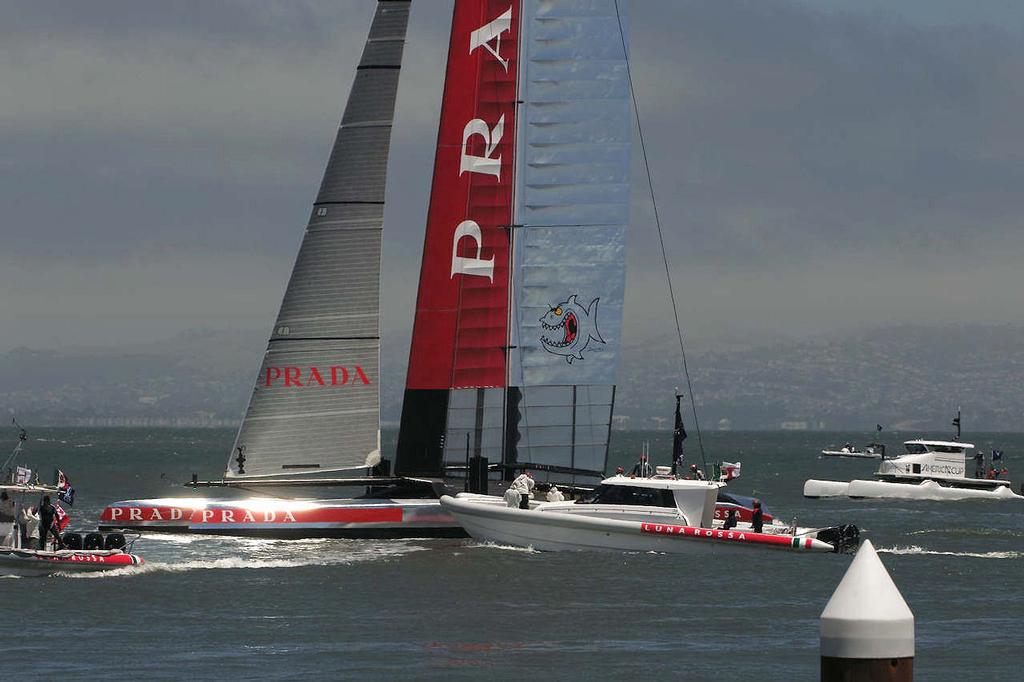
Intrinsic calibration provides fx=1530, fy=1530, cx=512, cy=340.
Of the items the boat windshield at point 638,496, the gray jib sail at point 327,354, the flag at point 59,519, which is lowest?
the flag at point 59,519

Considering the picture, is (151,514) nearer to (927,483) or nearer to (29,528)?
(29,528)

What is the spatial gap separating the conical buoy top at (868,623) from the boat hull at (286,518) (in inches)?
1218

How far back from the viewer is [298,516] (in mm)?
37625

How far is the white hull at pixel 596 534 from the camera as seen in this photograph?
35250 millimetres

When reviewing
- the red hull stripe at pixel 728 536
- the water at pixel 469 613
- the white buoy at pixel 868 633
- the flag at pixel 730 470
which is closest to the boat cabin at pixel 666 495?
the red hull stripe at pixel 728 536

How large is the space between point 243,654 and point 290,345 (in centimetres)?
1634

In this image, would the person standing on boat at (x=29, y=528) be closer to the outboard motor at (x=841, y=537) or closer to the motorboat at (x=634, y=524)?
the motorboat at (x=634, y=524)

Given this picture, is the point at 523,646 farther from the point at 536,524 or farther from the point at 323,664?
the point at 536,524

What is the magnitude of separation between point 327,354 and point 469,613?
12.6 m

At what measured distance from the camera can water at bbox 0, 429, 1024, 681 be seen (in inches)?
895

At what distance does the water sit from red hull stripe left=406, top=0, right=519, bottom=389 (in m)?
5.37

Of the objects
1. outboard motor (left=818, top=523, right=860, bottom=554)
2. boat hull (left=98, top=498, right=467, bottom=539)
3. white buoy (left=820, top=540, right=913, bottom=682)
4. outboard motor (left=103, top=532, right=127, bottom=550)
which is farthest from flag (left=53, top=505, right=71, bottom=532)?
white buoy (left=820, top=540, right=913, bottom=682)

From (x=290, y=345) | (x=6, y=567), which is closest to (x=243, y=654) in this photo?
(x=6, y=567)

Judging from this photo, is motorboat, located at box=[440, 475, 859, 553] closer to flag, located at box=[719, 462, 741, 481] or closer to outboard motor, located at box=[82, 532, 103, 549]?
outboard motor, located at box=[82, 532, 103, 549]
